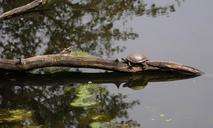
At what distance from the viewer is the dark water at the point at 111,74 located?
23.6ft

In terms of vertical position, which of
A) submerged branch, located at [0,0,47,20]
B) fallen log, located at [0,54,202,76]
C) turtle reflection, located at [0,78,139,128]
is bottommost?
turtle reflection, located at [0,78,139,128]

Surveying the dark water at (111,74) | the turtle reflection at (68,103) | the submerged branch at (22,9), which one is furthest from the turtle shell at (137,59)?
the submerged branch at (22,9)

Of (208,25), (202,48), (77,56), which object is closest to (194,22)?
(208,25)

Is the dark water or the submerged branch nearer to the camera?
the dark water

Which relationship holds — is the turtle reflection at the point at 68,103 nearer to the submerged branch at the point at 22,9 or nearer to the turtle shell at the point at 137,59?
the turtle shell at the point at 137,59

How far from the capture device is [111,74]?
852 centimetres

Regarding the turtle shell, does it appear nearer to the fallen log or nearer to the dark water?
the fallen log

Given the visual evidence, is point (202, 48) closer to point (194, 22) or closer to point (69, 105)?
point (194, 22)

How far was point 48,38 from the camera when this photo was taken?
34.0 feet

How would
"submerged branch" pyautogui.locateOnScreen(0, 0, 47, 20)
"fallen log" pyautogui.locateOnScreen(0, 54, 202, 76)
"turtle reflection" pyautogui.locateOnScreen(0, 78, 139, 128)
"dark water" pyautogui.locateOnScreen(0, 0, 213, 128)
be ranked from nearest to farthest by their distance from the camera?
"turtle reflection" pyautogui.locateOnScreen(0, 78, 139, 128), "dark water" pyautogui.locateOnScreen(0, 0, 213, 128), "fallen log" pyautogui.locateOnScreen(0, 54, 202, 76), "submerged branch" pyautogui.locateOnScreen(0, 0, 47, 20)

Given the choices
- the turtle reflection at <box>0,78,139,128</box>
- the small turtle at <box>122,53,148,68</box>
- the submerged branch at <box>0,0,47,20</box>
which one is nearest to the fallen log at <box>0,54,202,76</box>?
the small turtle at <box>122,53,148,68</box>

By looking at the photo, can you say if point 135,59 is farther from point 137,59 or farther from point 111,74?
point 111,74

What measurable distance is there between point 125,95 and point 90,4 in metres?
4.38

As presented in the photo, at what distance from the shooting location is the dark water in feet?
23.6
